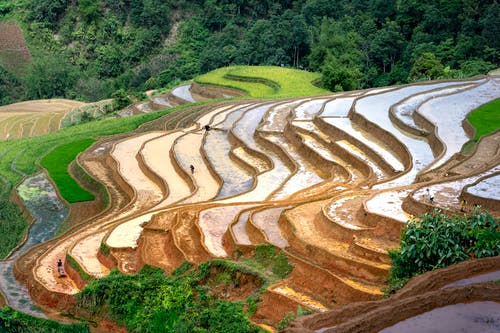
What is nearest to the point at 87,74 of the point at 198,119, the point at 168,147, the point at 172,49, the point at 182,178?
the point at 172,49

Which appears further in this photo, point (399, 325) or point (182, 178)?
point (182, 178)

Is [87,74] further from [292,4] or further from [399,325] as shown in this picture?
[399,325]

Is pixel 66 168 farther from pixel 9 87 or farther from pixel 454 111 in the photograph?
pixel 9 87

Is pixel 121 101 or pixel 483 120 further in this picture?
pixel 121 101

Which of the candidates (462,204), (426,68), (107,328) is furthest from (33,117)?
(462,204)

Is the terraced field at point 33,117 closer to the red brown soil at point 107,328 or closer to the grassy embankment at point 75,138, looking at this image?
the grassy embankment at point 75,138

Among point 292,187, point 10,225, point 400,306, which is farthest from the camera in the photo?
point 10,225
